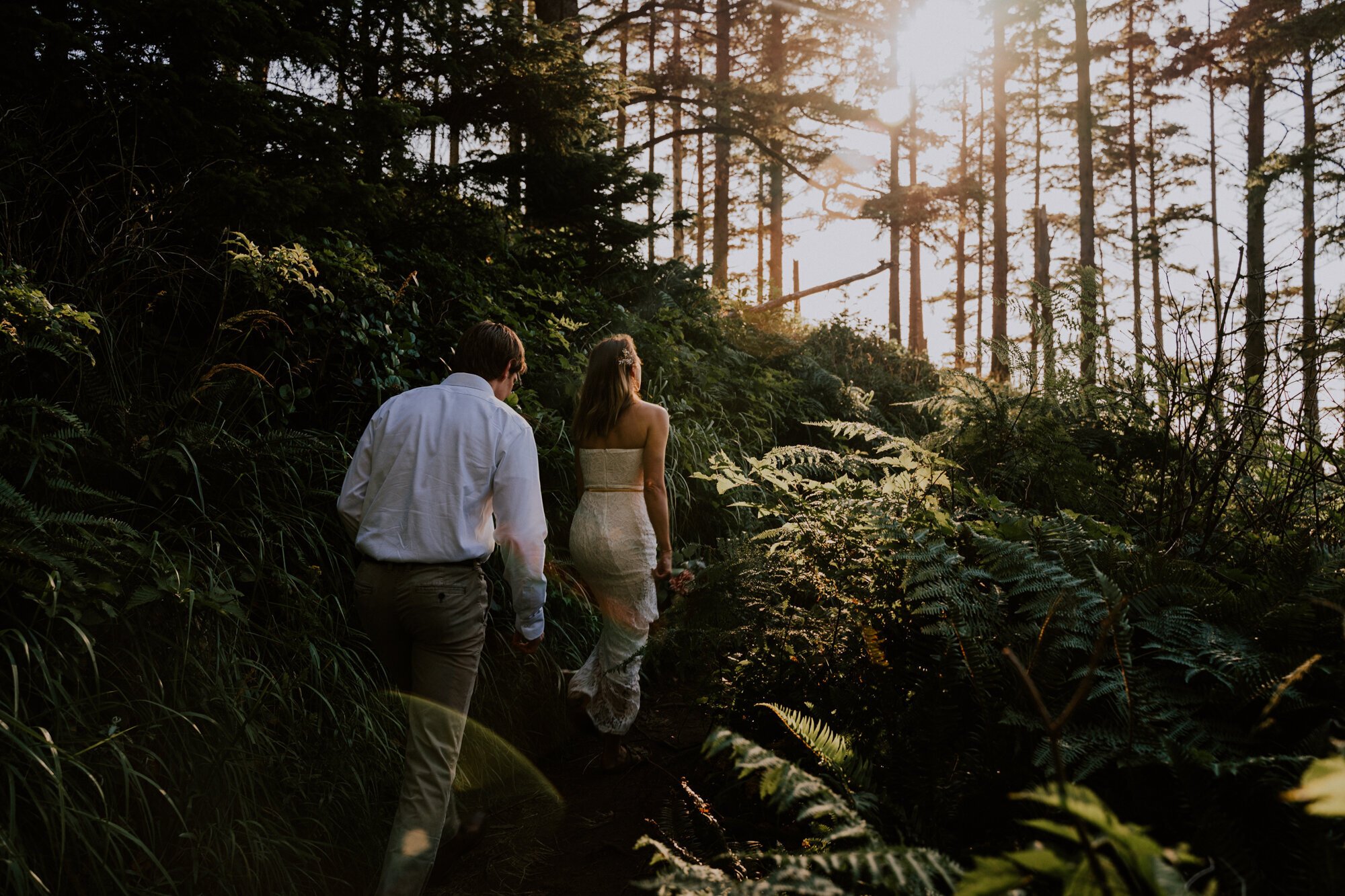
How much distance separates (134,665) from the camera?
282cm

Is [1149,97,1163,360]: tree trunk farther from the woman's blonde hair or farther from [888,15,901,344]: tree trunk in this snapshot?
the woman's blonde hair

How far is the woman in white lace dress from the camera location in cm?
425

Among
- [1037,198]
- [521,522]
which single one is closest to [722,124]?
[521,522]

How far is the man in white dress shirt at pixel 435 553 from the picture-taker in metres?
2.85

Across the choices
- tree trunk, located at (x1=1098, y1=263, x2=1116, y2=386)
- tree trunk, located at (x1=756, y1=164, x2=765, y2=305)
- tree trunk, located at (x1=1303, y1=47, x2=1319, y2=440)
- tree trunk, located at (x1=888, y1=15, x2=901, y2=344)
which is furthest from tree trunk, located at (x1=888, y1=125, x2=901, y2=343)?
tree trunk, located at (x1=1098, y1=263, x2=1116, y2=386)

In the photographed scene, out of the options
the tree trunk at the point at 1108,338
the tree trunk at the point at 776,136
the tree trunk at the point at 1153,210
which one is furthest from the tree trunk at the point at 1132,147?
the tree trunk at the point at 1108,338

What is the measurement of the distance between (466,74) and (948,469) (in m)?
6.08

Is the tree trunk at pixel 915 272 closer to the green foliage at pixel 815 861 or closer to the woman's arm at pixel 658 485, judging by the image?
the woman's arm at pixel 658 485

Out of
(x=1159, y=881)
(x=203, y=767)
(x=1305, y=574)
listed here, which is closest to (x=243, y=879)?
(x=203, y=767)

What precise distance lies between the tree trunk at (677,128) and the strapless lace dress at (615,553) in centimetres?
1049

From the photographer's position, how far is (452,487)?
2943 millimetres

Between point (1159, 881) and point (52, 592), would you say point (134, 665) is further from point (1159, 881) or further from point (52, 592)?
point (1159, 881)

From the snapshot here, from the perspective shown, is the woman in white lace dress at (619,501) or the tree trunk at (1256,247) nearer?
the tree trunk at (1256,247)

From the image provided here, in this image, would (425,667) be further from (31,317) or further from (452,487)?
→ (31,317)
